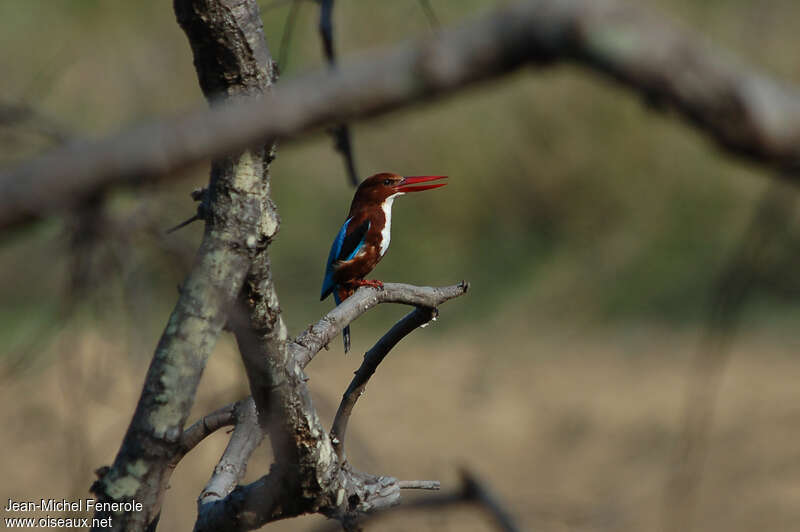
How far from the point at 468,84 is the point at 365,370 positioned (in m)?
1.24

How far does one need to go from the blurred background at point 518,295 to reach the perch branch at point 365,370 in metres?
2.56

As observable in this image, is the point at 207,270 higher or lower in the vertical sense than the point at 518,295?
lower

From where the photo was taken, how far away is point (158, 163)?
0.68 m

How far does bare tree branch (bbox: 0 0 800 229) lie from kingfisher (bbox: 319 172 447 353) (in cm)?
226

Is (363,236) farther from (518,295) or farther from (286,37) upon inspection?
(518,295)

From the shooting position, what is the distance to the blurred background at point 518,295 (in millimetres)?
5082

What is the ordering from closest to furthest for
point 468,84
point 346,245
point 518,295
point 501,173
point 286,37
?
1. point 468,84
2. point 286,37
3. point 346,245
4. point 518,295
5. point 501,173

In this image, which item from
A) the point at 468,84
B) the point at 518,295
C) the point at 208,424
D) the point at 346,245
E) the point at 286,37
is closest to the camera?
the point at 468,84

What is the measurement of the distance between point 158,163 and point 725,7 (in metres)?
7.43

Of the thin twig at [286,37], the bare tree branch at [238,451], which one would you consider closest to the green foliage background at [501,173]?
the thin twig at [286,37]

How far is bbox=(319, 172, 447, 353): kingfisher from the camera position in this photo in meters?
3.05

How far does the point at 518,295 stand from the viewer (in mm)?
6758

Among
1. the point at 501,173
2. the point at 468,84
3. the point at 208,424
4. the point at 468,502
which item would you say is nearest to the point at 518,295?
the point at 501,173

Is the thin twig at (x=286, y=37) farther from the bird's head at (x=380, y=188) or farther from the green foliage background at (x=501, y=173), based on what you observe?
the green foliage background at (x=501, y=173)
